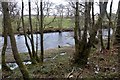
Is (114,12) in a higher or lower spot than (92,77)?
higher

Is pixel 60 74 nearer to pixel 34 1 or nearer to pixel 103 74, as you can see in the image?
pixel 103 74

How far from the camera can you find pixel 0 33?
189 inches

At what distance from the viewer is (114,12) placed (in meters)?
5.95

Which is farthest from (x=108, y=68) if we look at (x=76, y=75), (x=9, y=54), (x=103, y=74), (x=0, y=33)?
(x=9, y=54)

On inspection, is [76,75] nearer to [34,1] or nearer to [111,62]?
[111,62]

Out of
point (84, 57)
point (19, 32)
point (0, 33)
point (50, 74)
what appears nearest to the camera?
point (50, 74)

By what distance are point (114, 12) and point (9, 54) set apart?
3061 millimetres

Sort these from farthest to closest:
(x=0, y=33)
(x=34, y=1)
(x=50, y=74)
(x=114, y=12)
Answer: (x=114, y=12) < (x=34, y=1) < (x=0, y=33) < (x=50, y=74)

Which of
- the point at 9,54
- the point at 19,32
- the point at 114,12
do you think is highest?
the point at 114,12

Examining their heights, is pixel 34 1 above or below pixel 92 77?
above

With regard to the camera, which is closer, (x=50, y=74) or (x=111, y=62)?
(x=50, y=74)

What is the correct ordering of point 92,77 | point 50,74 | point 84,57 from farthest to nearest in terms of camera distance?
point 84,57, point 50,74, point 92,77

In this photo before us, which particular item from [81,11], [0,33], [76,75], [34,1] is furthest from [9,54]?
[76,75]

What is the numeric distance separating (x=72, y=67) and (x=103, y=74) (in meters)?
0.66
